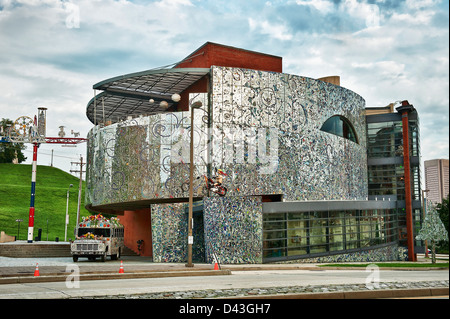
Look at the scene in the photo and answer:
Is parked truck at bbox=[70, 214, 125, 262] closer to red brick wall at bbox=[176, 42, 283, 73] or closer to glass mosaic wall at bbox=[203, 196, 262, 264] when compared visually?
glass mosaic wall at bbox=[203, 196, 262, 264]

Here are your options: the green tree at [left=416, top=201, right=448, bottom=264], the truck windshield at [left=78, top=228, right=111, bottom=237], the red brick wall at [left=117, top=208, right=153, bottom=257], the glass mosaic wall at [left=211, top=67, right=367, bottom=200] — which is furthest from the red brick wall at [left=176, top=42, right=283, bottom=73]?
the green tree at [left=416, top=201, right=448, bottom=264]

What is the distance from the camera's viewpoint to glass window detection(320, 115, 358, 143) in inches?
1643

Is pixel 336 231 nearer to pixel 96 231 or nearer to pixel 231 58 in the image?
pixel 231 58

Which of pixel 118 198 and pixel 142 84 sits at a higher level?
pixel 142 84

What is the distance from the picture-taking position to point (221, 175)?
114 feet

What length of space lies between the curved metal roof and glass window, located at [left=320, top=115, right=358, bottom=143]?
40.6ft

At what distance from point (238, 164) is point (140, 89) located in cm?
1284

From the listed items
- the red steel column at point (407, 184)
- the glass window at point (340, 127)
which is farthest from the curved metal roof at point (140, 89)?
the red steel column at point (407, 184)

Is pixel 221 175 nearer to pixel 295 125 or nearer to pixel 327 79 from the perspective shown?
pixel 295 125

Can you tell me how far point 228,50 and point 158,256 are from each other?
1826 cm

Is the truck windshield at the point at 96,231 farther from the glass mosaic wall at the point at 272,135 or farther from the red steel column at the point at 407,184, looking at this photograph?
the red steel column at the point at 407,184

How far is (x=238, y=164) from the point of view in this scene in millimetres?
35031

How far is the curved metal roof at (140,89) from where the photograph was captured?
3709cm
